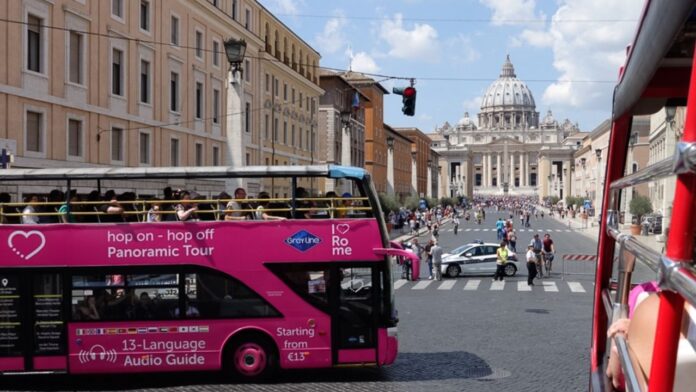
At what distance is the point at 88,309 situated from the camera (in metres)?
12.4

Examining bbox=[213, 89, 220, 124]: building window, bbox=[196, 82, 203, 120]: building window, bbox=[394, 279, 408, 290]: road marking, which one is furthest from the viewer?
bbox=[213, 89, 220, 124]: building window

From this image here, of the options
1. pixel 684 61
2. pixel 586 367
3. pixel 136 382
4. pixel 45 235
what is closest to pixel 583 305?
pixel 586 367

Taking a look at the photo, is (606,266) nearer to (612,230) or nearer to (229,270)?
(612,230)

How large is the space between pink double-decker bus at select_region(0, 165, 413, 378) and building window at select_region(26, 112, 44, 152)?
11995 millimetres

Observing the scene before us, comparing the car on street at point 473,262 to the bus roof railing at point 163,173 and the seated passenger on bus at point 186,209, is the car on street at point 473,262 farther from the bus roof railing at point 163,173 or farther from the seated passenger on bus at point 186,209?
the seated passenger on bus at point 186,209

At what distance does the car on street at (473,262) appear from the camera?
32.7m

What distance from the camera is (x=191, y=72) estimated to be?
1420 inches

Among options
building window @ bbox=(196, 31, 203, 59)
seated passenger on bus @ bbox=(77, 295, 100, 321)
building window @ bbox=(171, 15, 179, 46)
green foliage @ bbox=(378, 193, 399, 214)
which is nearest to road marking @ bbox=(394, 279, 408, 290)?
building window @ bbox=(171, 15, 179, 46)

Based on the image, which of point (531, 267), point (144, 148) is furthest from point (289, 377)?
point (144, 148)

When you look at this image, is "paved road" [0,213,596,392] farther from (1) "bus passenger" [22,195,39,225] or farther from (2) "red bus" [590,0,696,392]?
(2) "red bus" [590,0,696,392]

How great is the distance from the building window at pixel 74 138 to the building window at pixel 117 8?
177 inches

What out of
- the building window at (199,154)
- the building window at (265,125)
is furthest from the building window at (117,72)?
the building window at (265,125)

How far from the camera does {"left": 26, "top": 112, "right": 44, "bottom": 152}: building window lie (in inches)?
945

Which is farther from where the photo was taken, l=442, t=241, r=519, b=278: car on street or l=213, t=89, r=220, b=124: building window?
l=213, t=89, r=220, b=124: building window
